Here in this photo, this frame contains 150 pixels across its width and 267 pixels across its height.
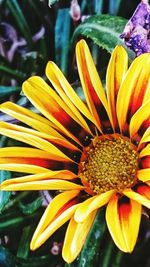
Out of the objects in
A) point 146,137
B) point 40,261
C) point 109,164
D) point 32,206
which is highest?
point 146,137

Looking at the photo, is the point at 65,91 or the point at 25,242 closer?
the point at 65,91

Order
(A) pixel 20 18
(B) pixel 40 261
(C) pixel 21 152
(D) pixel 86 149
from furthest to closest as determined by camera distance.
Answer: (A) pixel 20 18, (B) pixel 40 261, (D) pixel 86 149, (C) pixel 21 152

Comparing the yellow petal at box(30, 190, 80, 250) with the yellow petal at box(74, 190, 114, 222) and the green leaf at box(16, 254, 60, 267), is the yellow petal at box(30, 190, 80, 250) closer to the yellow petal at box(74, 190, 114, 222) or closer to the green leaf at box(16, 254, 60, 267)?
the yellow petal at box(74, 190, 114, 222)

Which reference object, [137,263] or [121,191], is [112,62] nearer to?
[121,191]

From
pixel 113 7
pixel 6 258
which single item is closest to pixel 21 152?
pixel 6 258

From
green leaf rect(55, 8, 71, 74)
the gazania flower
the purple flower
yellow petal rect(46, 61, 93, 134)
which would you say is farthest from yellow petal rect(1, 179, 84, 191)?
green leaf rect(55, 8, 71, 74)

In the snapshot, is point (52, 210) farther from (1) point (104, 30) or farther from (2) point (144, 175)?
(1) point (104, 30)

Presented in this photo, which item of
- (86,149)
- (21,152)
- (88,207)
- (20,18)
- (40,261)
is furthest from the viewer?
(20,18)
